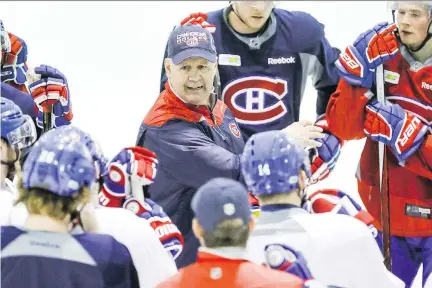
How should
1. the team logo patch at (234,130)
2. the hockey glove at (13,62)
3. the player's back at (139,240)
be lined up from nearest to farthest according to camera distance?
the player's back at (139,240) → the team logo patch at (234,130) → the hockey glove at (13,62)

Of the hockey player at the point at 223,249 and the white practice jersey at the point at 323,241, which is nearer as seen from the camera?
the hockey player at the point at 223,249

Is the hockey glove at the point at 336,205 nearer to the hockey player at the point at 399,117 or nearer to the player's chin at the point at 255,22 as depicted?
the hockey player at the point at 399,117

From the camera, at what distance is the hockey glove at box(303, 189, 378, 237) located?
3330mm

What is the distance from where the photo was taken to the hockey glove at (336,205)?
10.9 feet

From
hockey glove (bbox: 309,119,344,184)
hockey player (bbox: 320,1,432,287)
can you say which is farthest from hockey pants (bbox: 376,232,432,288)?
hockey glove (bbox: 309,119,344,184)

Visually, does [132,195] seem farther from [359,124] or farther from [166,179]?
[359,124]

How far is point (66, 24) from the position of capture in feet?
25.2

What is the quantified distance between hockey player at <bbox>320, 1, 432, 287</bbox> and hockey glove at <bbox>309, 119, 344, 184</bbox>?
0.13ft

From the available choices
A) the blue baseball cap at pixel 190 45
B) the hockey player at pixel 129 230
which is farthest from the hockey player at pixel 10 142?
the blue baseball cap at pixel 190 45

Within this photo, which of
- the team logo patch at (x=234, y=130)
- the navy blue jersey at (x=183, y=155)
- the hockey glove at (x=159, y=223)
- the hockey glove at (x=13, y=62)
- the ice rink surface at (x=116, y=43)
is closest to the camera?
the hockey glove at (x=159, y=223)

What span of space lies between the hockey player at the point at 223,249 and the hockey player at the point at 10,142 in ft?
2.04

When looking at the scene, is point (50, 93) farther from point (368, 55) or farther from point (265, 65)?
point (368, 55)

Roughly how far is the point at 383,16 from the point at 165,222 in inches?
169

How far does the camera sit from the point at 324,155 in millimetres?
4141
